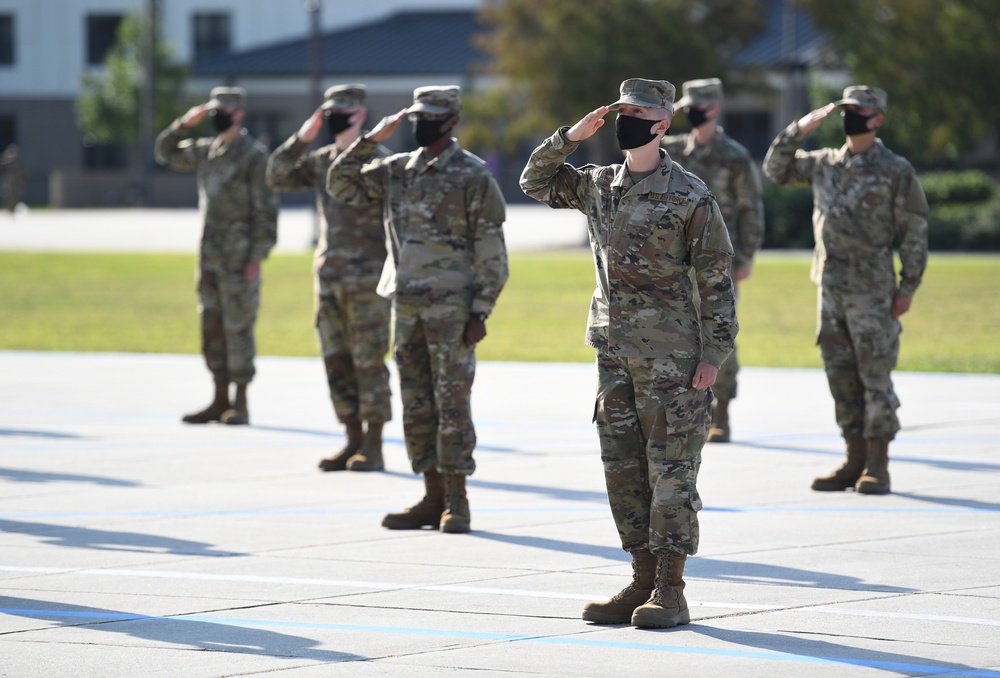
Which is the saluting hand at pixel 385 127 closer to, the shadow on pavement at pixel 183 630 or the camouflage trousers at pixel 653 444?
the camouflage trousers at pixel 653 444

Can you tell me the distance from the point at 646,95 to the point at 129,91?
5824 centimetres

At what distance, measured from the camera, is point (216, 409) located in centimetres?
1257

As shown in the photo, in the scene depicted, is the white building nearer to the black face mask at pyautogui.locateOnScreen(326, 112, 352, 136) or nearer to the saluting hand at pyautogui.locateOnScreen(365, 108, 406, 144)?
the black face mask at pyautogui.locateOnScreen(326, 112, 352, 136)

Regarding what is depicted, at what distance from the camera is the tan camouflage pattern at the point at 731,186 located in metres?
11.4

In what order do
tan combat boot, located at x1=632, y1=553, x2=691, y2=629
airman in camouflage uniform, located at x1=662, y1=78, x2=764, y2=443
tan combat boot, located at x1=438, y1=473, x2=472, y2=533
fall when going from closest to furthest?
1. tan combat boot, located at x1=632, y1=553, x2=691, y2=629
2. tan combat boot, located at x1=438, y1=473, x2=472, y2=533
3. airman in camouflage uniform, located at x1=662, y1=78, x2=764, y2=443

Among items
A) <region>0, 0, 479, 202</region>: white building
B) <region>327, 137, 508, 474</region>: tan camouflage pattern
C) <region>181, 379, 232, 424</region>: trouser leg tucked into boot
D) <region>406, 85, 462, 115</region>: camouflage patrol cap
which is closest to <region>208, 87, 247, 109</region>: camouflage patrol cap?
<region>181, 379, 232, 424</region>: trouser leg tucked into boot

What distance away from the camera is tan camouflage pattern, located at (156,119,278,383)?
1210 cm

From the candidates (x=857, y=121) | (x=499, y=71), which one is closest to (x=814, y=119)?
(x=857, y=121)

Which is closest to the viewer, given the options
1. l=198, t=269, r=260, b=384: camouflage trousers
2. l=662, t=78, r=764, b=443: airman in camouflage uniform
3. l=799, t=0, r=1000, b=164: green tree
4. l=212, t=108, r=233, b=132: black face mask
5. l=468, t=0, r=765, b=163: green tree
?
l=662, t=78, r=764, b=443: airman in camouflage uniform

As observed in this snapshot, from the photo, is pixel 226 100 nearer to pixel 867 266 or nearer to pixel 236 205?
pixel 236 205

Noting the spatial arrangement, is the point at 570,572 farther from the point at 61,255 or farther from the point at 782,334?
the point at 61,255

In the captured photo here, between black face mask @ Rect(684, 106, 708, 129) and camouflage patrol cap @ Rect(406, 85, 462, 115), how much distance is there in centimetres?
322

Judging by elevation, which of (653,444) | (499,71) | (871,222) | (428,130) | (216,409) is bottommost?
(216,409)

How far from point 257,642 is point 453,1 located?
215 ft
